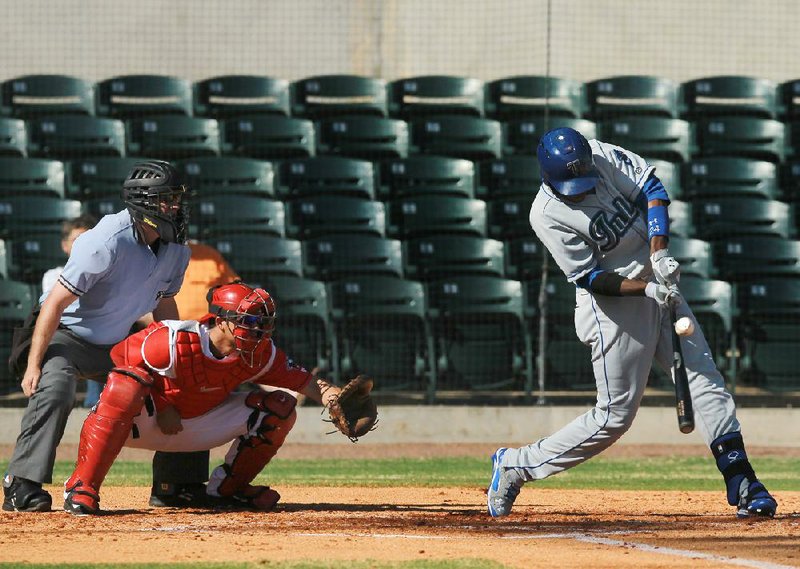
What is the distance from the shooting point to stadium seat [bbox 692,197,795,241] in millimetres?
12156

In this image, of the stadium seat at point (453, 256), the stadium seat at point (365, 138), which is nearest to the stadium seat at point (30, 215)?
the stadium seat at point (365, 138)

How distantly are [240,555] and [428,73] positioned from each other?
10.5m

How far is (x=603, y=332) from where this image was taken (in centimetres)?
581

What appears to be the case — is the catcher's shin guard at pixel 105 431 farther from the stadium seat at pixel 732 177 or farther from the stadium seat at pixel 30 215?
the stadium seat at pixel 732 177

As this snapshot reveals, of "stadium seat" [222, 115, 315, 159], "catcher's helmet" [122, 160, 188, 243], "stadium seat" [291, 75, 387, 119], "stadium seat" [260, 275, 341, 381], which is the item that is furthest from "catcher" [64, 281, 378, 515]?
"stadium seat" [291, 75, 387, 119]

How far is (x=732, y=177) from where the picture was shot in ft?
41.3

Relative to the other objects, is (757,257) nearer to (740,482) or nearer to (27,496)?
(740,482)

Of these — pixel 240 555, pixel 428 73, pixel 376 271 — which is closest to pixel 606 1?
pixel 428 73

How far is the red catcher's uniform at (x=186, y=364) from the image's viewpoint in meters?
5.82

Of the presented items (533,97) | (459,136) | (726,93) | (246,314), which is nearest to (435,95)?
(459,136)

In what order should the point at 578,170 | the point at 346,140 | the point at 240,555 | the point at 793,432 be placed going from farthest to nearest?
the point at 346,140 → the point at 793,432 → the point at 578,170 → the point at 240,555

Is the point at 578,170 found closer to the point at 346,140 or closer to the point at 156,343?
the point at 156,343

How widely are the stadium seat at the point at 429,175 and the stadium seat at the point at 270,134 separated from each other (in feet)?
2.95

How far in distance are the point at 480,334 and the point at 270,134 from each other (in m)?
3.12
